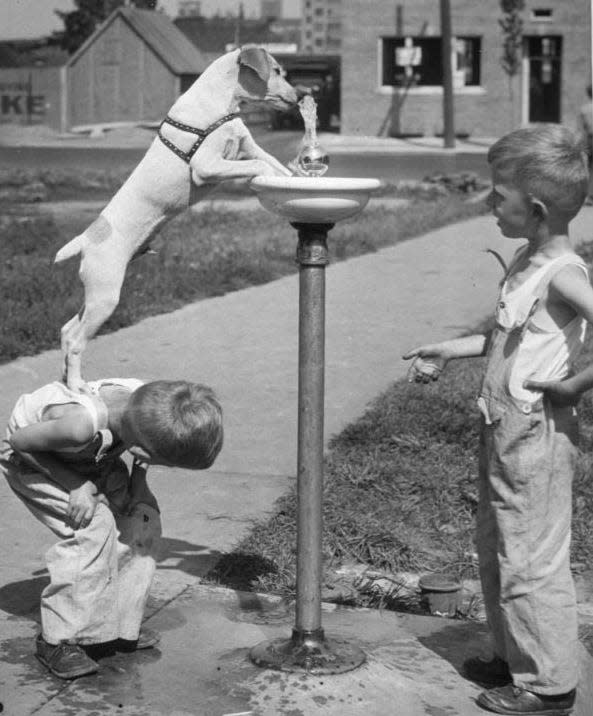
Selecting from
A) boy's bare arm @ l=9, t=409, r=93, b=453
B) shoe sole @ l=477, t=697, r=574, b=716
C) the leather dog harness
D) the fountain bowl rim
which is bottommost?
shoe sole @ l=477, t=697, r=574, b=716

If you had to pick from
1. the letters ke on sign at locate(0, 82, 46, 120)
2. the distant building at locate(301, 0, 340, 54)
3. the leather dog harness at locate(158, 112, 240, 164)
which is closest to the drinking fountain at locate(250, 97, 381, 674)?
the leather dog harness at locate(158, 112, 240, 164)

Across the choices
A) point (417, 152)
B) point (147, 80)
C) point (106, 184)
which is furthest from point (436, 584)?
point (147, 80)

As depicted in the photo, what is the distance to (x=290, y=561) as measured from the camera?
172 inches

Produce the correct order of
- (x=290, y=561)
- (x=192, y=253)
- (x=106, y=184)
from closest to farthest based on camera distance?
(x=290, y=561)
(x=192, y=253)
(x=106, y=184)

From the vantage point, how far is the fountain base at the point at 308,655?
3.44 metres

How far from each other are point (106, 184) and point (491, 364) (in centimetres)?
1645

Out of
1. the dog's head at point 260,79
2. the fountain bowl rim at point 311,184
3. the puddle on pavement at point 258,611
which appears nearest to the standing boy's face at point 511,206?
the fountain bowl rim at point 311,184

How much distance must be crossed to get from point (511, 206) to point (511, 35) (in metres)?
34.2

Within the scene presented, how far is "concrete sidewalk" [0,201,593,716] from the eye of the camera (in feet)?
10.9

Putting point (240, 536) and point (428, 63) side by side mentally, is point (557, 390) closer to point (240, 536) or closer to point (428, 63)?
point (240, 536)

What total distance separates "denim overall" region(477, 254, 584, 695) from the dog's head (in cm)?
Answer: 101

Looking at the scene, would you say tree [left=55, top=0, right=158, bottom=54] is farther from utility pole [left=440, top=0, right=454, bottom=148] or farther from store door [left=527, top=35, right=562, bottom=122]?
utility pole [left=440, top=0, right=454, bottom=148]

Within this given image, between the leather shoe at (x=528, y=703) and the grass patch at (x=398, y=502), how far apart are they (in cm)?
92

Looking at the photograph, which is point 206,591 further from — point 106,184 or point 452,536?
point 106,184
